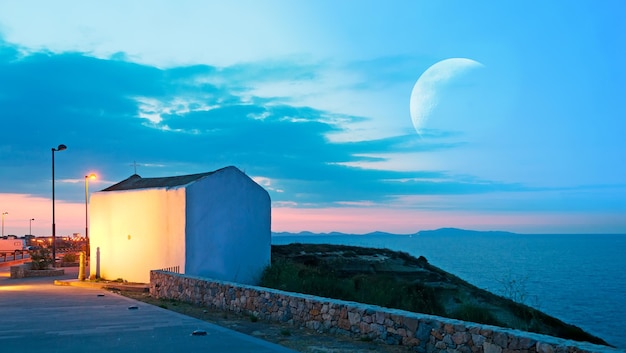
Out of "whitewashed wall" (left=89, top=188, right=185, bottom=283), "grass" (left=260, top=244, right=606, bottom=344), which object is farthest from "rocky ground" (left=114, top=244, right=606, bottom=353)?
"whitewashed wall" (left=89, top=188, right=185, bottom=283)

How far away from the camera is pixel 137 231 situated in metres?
25.3

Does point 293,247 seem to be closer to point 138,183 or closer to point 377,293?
point 138,183

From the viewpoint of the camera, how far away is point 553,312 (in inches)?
1672

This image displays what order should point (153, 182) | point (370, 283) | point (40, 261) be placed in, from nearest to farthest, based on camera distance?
point (370, 283), point (153, 182), point (40, 261)

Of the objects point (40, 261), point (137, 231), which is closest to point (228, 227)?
point (137, 231)

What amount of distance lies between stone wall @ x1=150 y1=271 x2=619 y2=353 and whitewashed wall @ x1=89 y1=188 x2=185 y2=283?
5.83 meters

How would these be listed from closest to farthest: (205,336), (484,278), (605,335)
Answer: (205,336)
(605,335)
(484,278)

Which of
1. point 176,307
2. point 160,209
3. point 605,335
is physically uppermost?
point 160,209

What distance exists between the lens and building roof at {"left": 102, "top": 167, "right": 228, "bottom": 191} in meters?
24.5

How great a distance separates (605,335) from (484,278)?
114 feet

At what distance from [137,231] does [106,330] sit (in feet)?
43.3

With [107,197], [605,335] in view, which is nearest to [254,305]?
[107,197]

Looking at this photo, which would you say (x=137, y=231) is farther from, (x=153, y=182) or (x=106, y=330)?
(x=106, y=330)

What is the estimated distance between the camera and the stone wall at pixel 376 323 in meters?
8.41
